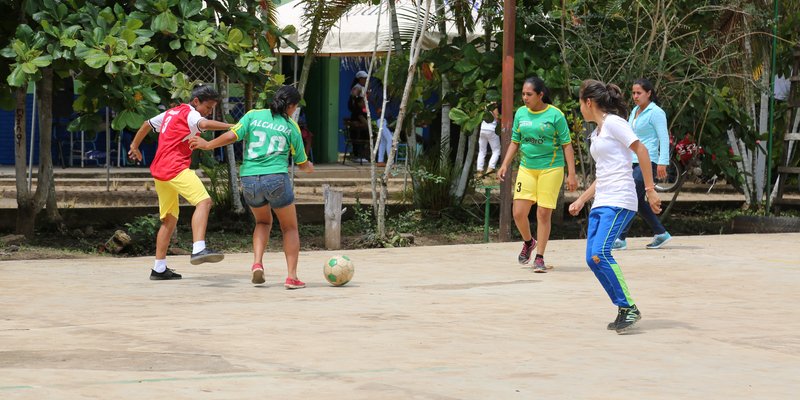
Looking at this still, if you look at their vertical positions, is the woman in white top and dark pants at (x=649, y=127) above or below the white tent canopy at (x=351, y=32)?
below

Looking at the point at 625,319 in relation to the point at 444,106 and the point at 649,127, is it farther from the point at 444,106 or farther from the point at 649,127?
the point at 444,106

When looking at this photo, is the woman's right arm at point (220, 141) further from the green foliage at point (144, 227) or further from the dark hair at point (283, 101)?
the green foliage at point (144, 227)

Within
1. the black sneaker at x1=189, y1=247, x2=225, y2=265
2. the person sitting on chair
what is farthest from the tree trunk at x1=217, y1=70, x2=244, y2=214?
the person sitting on chair

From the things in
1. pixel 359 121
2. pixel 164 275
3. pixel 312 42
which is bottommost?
pixel 164 275

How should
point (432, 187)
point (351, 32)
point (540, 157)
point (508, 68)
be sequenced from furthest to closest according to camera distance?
point (351, 32) < point (432, 187) < point (508, 68) < point (540, 157)

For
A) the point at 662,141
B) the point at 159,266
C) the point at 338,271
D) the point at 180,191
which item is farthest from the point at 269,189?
the point at 662,141

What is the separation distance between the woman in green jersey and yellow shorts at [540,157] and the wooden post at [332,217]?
255cm

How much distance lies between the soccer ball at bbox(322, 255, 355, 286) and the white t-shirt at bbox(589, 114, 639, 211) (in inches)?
95.9

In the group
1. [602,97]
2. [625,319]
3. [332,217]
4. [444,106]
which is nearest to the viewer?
[625,319]

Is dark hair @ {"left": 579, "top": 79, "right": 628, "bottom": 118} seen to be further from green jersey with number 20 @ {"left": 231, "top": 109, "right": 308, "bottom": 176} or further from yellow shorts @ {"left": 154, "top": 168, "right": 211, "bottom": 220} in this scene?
yellow shorts @ {"left": 154, "top": 168, "right": 211, "bottom": 220}

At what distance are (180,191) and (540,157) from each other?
3.22 metres

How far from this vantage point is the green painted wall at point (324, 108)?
23.5 m

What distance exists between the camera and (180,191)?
1002 cm

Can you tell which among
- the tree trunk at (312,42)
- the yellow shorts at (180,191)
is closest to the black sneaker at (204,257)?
the yellow shorts at (180,191)
